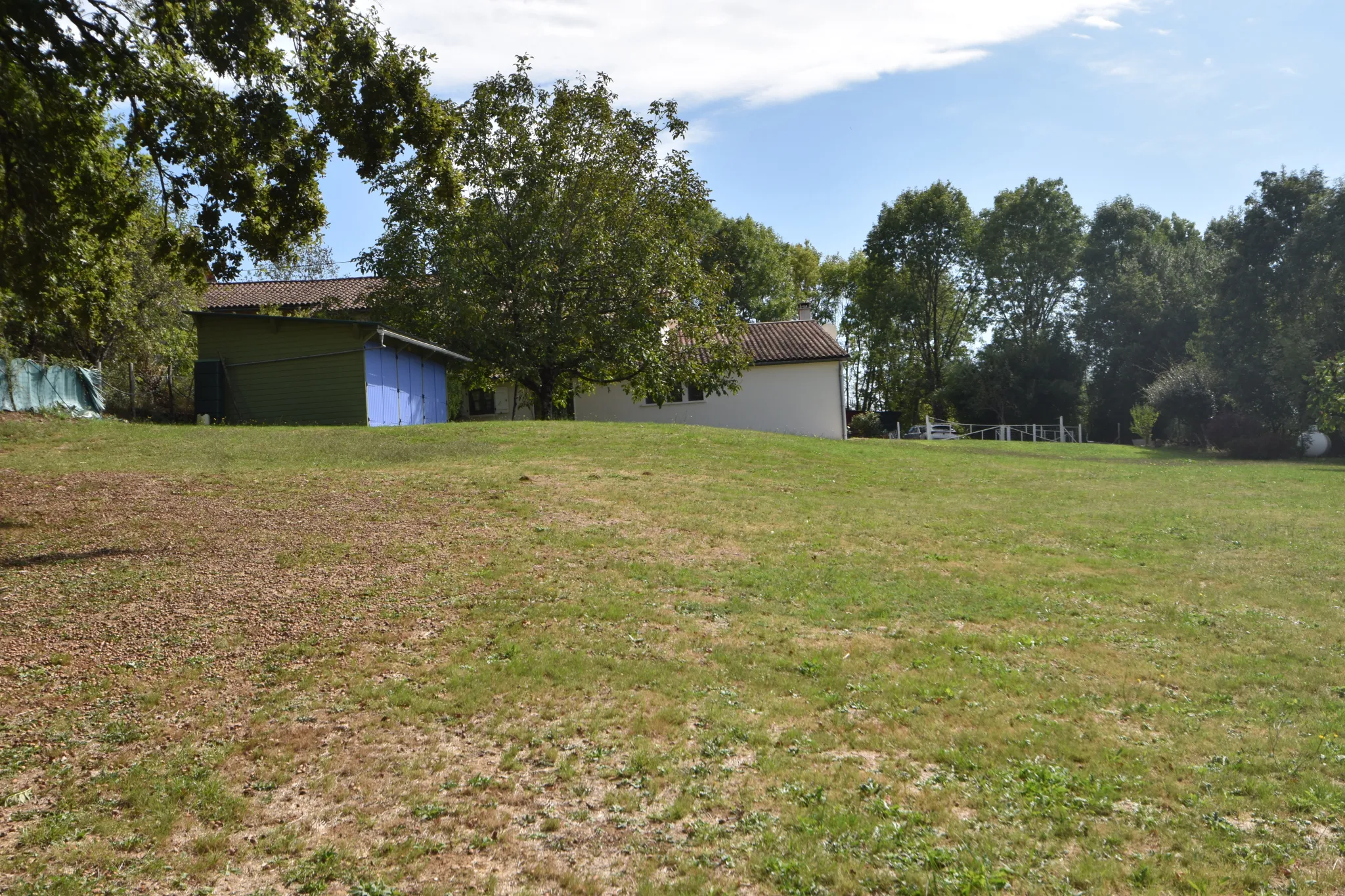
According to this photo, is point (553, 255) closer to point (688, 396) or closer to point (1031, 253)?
point (688, 396)

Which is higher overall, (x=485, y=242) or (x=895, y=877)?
(x=485, y=242)

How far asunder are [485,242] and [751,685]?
2584 centimetres

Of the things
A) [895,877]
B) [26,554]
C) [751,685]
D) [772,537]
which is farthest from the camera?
[772,537]

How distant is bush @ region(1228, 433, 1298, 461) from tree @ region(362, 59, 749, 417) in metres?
23.4

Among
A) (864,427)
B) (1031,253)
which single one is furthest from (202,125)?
(1031,253)

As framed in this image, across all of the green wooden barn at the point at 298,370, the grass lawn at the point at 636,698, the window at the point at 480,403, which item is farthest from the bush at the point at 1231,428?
the green wooden barn at the point at 298,370

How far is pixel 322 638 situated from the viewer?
25.8 feet

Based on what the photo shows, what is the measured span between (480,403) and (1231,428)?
112 ft

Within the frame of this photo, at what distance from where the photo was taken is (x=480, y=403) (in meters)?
39.0

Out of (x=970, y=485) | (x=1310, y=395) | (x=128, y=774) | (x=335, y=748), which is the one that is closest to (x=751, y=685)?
(x=335, y=748)

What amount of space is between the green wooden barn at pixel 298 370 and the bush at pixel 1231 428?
1422 inches

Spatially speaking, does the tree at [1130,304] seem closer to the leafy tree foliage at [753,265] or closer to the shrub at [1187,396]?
the shrub at [1187,396]

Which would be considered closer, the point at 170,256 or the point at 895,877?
the point at 895,877

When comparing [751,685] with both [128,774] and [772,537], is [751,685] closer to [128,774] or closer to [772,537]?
[128,774]
